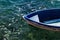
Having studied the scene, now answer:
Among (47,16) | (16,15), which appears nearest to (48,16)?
(47,16)

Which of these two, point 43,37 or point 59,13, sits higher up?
point 59,13

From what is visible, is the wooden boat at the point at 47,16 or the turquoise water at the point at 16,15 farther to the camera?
the turquoise water at the point at 16,15

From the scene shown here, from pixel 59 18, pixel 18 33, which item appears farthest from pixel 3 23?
pixel 59 18

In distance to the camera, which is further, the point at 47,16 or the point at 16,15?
the point at 16,15

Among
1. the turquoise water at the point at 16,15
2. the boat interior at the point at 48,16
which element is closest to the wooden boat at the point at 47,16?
the boat interior at the point at 48,16

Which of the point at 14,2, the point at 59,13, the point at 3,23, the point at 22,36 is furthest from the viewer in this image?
the point at 14,2

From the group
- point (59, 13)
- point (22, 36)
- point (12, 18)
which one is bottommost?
point (22, 36)

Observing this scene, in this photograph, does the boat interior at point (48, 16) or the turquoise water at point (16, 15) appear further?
the turquoise water at point (16, 15)

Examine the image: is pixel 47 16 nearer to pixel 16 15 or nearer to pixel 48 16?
pixel 48 16

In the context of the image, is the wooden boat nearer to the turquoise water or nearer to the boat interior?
the boat interior

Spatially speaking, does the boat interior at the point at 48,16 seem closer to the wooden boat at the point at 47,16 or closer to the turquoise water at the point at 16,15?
the wooden boat at the point at 47,16

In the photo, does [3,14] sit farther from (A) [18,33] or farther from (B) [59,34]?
(B) [59,34]
